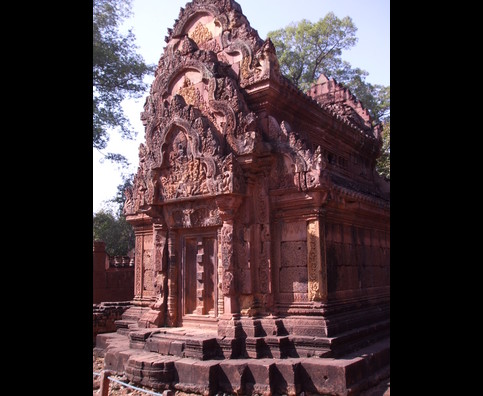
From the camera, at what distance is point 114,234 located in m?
27.9

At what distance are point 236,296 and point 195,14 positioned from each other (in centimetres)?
642

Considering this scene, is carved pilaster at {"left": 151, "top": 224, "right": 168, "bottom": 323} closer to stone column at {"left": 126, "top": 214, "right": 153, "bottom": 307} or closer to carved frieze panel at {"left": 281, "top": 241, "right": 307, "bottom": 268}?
stone column at {"left": 126, "top": 214, "right": 153, "bottom": 307}

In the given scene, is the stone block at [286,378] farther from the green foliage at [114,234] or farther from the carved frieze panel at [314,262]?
the green foliage at [114,234]

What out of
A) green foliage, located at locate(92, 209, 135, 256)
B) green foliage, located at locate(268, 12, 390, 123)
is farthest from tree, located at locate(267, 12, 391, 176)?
green foliage, located at locate(92, 209, 135, 256)

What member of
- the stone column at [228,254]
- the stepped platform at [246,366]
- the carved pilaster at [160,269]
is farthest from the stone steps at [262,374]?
the carved pilaster at [160,269]

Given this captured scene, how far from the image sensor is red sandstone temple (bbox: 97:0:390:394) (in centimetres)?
745

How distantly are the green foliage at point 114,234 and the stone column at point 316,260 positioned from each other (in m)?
21.6

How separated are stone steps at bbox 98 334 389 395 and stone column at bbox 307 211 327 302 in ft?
Answer: 3.71

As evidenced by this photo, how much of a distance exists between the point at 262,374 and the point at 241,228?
2649 mm

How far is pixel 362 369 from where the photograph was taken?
677cm

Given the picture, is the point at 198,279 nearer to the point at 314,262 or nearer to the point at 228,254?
the point at 228,254
